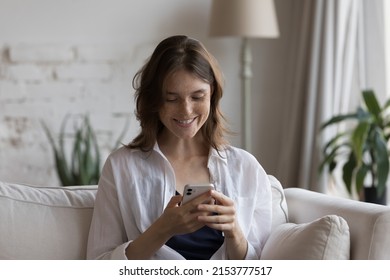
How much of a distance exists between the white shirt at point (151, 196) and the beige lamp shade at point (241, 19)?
2120 mm

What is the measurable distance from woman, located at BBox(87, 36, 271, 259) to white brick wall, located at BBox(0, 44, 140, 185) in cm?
221

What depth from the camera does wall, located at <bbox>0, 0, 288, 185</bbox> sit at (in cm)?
423

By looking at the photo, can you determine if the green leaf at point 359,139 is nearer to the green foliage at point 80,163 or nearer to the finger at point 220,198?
the green foliage at point 80,163

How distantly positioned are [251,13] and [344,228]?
2534 mm

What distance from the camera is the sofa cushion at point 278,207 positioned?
225cm

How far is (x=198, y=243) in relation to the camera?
2027mm

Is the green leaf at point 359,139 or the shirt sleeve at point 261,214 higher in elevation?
the shirt sleeve at point 261,214

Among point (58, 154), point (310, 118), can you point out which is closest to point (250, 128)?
point (310, 118)

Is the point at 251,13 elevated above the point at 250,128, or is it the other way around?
the point at 251,13

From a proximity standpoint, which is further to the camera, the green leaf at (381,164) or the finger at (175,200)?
the green leaf at (381,164)

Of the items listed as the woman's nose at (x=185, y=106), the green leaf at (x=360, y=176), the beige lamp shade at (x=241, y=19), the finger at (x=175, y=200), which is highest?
the beige lamp shade at (x=241, y=19)

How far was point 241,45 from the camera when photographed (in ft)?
15.1

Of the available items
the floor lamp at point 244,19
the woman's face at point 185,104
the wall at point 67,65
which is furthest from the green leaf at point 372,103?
the woman's face at point 185,104
